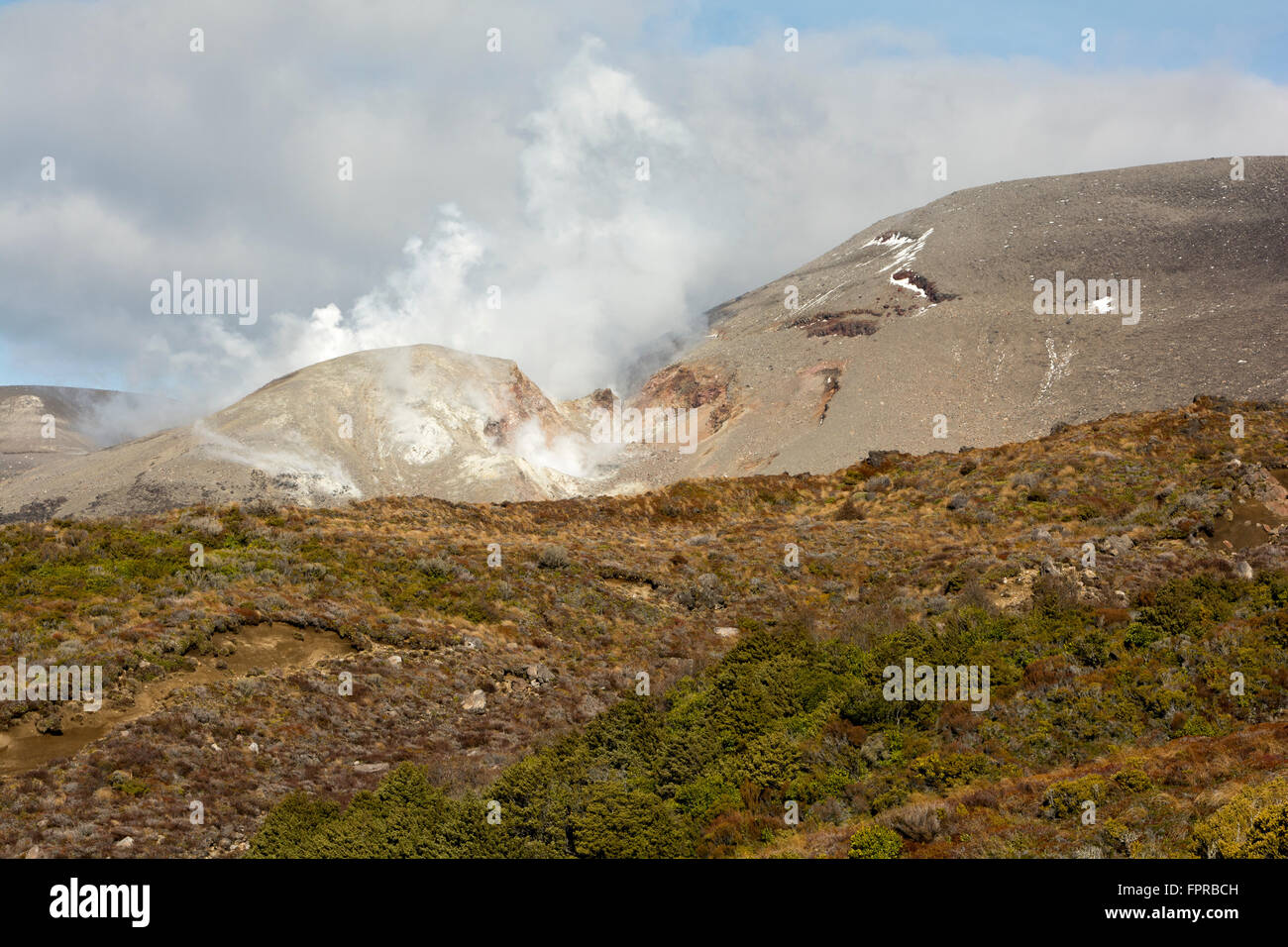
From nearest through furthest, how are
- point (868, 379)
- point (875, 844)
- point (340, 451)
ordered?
point (875, 844) → point (340, 451) → point (868, 379)

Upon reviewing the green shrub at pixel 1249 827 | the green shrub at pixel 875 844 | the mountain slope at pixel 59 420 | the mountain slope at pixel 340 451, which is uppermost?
the mountain slope at pixel 59 420

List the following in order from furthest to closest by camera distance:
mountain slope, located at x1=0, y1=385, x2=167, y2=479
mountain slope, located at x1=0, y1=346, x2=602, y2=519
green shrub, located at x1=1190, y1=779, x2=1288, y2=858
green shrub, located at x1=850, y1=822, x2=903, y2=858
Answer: mountain slope, located at x1=0, y1=385, x2=167, y2=479 → mountain slope, located at x1=0, y1=346, x2=602, y2=519 → green shrub, located at x1=850, y1=822, x2=903, y2=858 → green shrub, located at x1=1190, y1=779, x2=1288, y2=858

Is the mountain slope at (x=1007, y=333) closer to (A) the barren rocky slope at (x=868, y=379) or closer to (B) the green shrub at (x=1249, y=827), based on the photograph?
(A) the barren rocky slope at (x=868, y=379)

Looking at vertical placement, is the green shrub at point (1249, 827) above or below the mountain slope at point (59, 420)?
below

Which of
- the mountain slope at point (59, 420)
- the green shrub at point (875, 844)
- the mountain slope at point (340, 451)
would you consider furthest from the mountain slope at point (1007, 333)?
the mountain slope at point (59, 420)

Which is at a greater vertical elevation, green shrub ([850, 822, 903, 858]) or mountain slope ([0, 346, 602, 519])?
mountain slope ([0, 346, 602, 519])

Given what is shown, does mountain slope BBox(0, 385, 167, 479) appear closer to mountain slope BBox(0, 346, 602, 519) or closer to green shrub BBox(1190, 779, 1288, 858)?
mountain slope BBox(0, 346, 602, 519)

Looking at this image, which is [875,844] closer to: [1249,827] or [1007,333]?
[1249,827]

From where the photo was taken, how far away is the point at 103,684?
17172mm

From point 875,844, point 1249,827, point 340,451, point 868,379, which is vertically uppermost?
point 868,379

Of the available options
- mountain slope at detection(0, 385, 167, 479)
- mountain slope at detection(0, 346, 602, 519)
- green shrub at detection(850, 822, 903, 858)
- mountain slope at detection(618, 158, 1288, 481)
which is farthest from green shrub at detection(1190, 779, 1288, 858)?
mountain slope at detection(0, 385, 167, 479)

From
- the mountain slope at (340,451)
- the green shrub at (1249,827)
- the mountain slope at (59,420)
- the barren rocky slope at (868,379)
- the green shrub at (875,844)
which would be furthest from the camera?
the mountain slope at (59,420)

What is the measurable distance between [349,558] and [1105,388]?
233 feet

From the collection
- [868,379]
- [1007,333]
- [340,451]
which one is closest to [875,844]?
[340,451]
